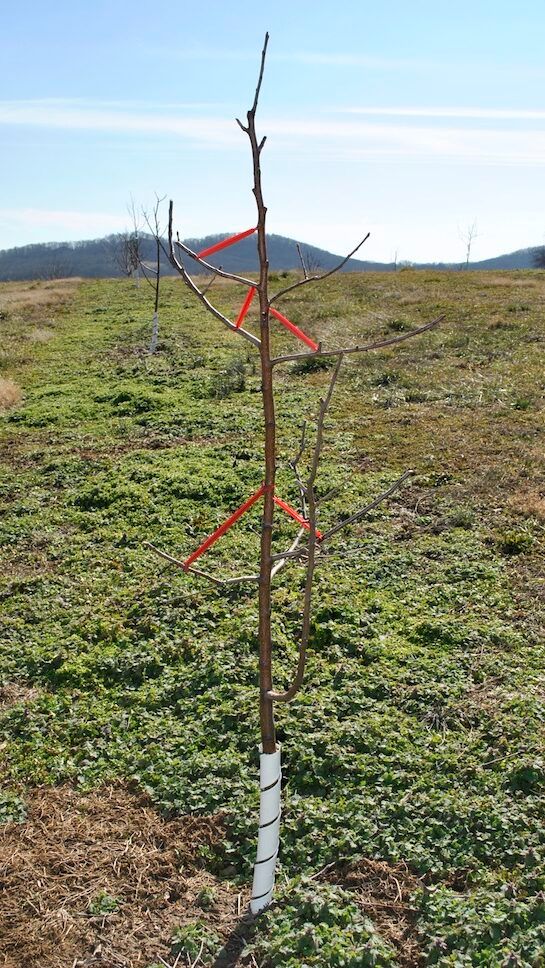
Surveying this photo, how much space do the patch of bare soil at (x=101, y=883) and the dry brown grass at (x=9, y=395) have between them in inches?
445

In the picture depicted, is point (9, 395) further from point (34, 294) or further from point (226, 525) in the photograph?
point (34, 294)

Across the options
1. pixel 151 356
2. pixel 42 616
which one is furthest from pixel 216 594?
pixel 151 356

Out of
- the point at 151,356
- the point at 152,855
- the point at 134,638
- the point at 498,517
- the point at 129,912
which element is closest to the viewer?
the point at 129,912

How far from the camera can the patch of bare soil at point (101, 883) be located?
375cm

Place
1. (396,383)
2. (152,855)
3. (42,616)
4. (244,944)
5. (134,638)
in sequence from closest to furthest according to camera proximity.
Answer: (244,944)
(152,855)
(134,638)
(42,616)
(396,383)

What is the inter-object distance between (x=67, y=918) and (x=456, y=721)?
2.63 metres

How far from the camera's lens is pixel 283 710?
17.4ft

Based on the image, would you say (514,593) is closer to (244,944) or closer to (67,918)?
(244,944)

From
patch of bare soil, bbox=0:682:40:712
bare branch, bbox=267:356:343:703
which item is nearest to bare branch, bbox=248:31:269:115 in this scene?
bare branch, bbox=267:356:343:703

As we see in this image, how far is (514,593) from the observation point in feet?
21.5

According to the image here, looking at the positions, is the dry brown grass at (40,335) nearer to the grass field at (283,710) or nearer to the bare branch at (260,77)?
the grass field at (283,710)

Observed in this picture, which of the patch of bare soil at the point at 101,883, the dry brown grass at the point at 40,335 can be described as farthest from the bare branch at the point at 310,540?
the dry brown grass at the point at 40,335

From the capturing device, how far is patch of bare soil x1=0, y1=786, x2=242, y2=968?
3.75 meters

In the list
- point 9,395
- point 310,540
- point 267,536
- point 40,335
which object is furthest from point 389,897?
point 40,335
